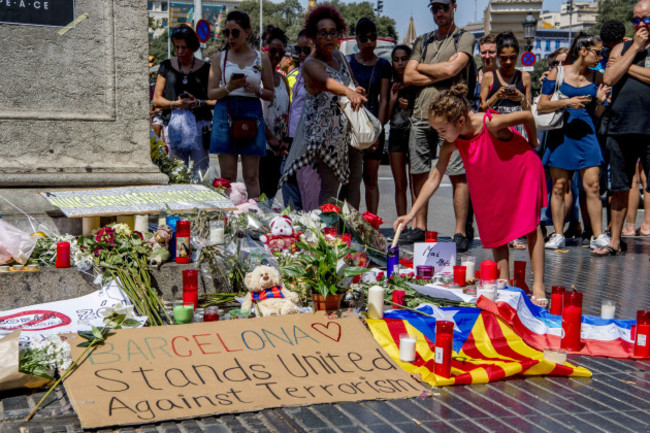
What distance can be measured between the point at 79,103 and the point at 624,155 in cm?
483

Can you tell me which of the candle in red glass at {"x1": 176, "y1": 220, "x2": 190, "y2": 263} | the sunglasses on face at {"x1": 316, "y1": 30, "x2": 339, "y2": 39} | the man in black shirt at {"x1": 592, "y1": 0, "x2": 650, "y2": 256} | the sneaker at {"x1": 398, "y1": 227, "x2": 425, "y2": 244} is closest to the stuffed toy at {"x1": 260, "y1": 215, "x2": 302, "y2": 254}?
the candle in red glass at {"x1": 176, "y1": 220, "x2": 190, "y2": 263}

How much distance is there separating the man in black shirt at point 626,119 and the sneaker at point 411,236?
1.60 metres

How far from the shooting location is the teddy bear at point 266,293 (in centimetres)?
440

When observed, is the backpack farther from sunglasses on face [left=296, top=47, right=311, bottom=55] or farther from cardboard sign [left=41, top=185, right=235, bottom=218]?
cardboard sign [left=41, top=185, right=235, bottom=218]

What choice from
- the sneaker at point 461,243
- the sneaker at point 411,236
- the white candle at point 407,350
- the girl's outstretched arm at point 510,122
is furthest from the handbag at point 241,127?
the white candle at point 407,350

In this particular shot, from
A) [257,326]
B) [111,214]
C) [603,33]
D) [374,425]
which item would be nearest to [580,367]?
[374,425]

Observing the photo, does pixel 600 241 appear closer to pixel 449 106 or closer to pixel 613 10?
pixel 449 106

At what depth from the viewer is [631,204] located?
8.93 m

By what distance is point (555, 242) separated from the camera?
7.93 meters

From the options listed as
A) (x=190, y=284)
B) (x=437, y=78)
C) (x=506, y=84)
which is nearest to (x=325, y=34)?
(x=437, y=78)

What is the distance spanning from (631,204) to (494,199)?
4063 millimetres

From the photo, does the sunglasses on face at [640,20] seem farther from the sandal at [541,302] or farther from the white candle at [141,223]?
the white candle at [141,223]

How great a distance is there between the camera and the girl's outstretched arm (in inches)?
203

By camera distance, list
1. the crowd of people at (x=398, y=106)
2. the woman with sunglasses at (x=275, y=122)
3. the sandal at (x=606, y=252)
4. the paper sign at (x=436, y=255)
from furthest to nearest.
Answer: the woman with sunglasses at (x=275, y=122) → the sandal at (x=606, y=252) → the crowd of people at (x=398, y=106) → the paper sign at (x=436, y=255)
